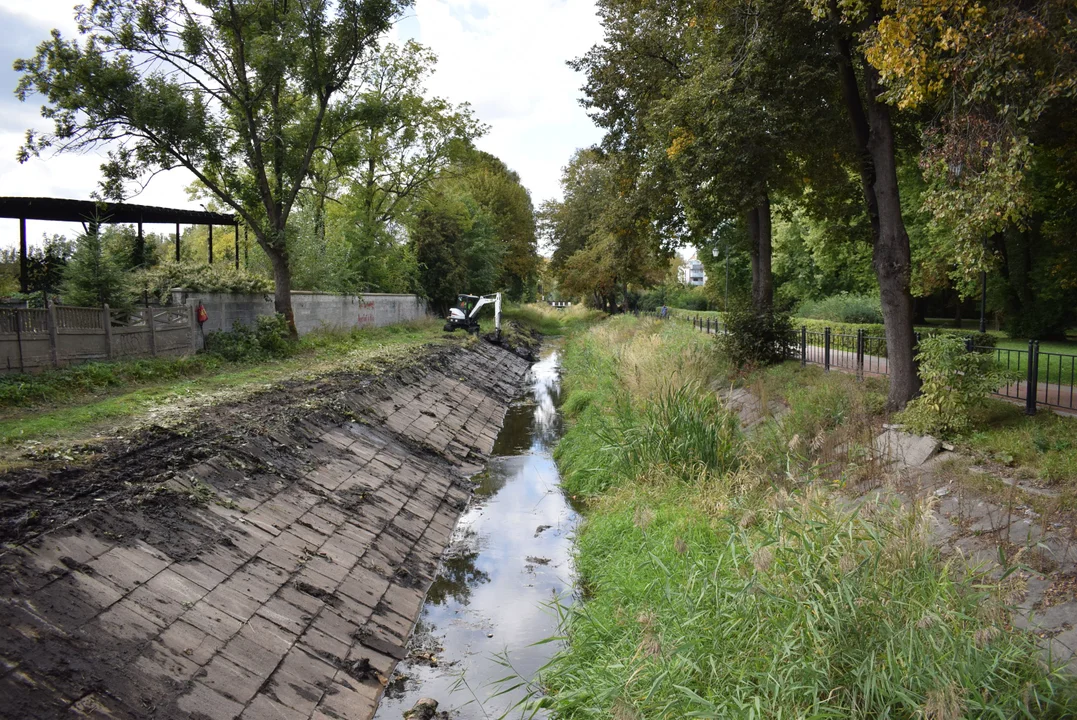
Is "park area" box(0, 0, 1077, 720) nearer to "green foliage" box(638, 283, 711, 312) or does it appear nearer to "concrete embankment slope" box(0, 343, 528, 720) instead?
"concrete embankment slope" box(0, 343, 528, 720)

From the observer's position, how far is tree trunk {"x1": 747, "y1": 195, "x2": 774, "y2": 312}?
19094 millimetres

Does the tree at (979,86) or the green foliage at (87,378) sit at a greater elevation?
the tree at (979,86)

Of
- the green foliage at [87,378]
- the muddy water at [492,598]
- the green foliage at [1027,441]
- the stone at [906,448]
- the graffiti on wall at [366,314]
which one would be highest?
the graffiti on wall at [366,314]

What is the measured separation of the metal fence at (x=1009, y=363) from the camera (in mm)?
9992

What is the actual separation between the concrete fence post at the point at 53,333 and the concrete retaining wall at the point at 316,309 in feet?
14.6

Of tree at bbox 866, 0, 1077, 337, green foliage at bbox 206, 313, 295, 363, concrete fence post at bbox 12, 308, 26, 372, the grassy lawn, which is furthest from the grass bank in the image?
green foliage at bbox 206, 313, 295, 363

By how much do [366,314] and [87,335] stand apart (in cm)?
1656

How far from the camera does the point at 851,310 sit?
36875 mm

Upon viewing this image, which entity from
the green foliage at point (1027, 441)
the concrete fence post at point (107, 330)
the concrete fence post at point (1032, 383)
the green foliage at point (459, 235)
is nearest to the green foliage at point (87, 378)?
the concrete fence post at point (107, 330)

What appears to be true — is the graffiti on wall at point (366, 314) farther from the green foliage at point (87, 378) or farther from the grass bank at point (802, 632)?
the grass bank at point (802, 632)

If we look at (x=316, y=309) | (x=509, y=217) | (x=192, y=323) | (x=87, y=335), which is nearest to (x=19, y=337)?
(x=87, y=335)

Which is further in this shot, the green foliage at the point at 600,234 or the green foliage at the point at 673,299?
the green foliage at the point at 673,299

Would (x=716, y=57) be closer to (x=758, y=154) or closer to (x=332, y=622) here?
(x=758, y=154)

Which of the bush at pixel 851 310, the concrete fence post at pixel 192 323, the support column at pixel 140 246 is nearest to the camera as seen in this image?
the concrete fence post at pixel 192 323
